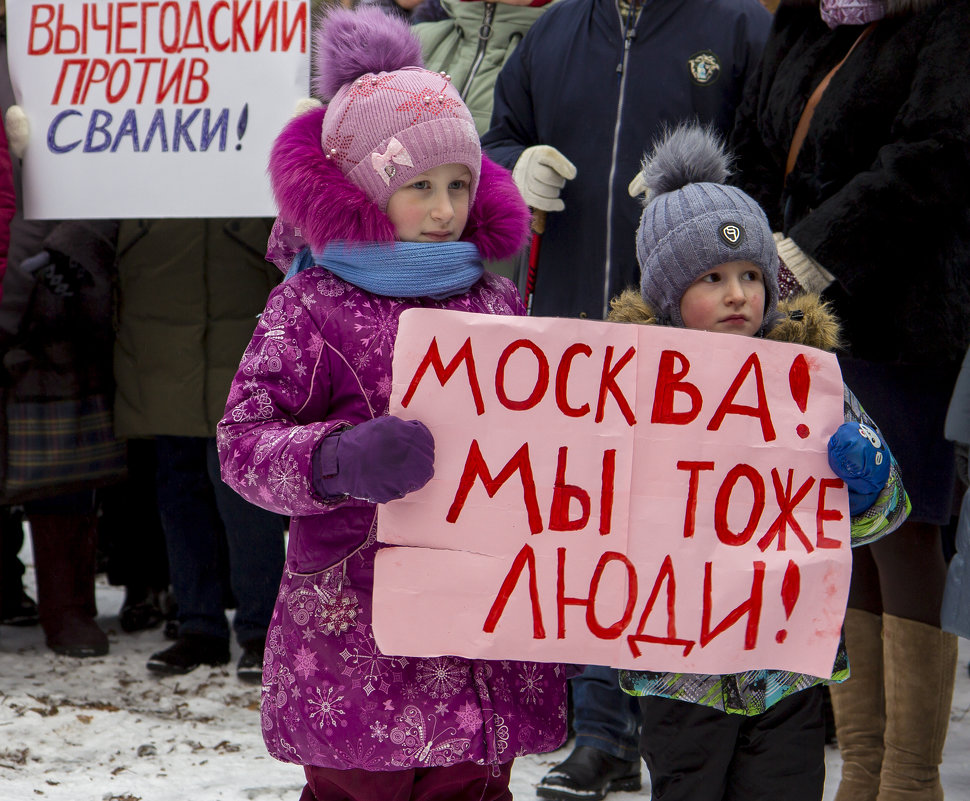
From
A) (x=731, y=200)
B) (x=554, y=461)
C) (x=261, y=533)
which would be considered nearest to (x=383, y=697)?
(x=554, y=461)

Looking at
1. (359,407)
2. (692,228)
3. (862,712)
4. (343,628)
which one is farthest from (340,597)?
(862,712)

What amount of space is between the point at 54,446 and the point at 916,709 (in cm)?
288

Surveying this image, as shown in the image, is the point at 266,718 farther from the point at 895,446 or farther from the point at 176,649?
the point at 176,649

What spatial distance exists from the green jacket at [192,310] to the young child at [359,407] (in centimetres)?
205

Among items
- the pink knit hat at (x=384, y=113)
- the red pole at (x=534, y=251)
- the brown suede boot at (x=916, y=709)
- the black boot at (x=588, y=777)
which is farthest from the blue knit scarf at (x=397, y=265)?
the black boot at (x=588, y=777)

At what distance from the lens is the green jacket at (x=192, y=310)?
4242 mm

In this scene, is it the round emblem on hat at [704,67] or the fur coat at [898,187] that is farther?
the round emblem on hat at [704,67]

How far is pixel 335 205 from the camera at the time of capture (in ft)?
6.94

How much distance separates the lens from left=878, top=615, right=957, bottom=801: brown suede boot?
9.24 ft

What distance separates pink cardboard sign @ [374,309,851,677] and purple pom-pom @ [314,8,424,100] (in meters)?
0.52

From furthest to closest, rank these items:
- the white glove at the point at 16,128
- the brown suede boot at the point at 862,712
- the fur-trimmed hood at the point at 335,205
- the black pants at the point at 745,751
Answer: the white glove at the point at 16,128 → the brown suede boot at the point at 862,712 → the black pants at the point at 745,751 → the fur-trimmed hood at the point at 335,205

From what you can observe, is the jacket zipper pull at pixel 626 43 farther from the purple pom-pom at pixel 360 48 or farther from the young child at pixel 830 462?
the purple pom-pom at pixel 360 48

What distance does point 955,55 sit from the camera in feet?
9.02

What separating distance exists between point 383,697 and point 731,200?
1066mm
